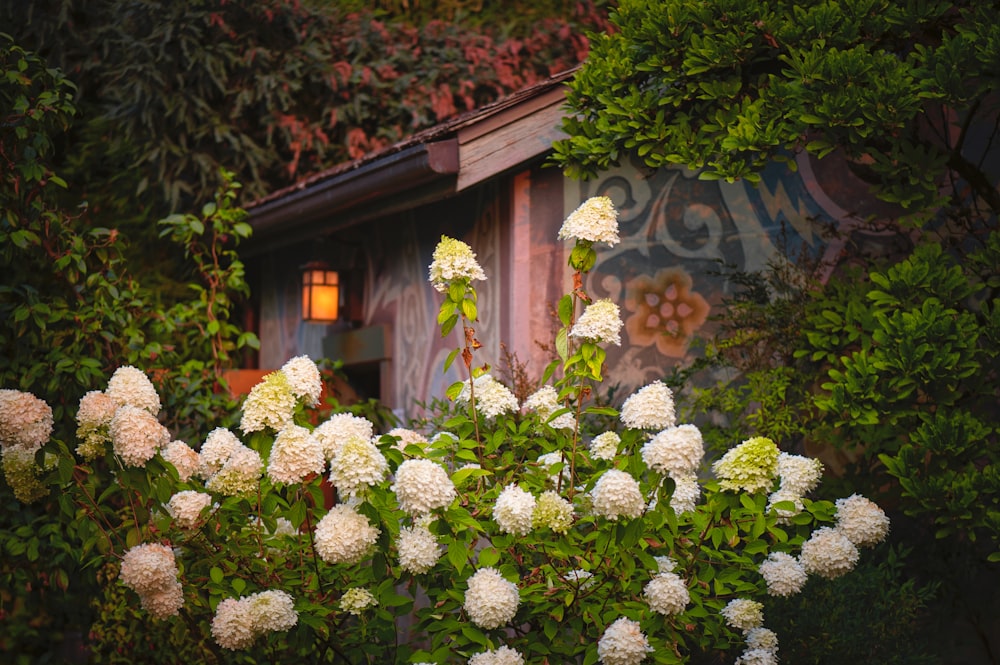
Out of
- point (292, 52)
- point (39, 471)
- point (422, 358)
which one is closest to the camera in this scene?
point (39, 471)

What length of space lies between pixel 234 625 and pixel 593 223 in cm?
159

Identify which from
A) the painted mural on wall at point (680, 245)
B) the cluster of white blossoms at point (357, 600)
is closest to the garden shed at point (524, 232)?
the painted mural on wall at point (680, 245)

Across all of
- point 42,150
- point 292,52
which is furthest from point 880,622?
point 292,52

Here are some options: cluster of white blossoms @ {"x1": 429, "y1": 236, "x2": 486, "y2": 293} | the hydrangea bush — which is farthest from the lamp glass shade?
cluster of white blossoms @ {"x1": 429, "y1": 236, "x2": 486, "y2": 293}

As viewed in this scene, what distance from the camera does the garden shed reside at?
17.2 feet

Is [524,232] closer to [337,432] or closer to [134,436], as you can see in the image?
[337,432]

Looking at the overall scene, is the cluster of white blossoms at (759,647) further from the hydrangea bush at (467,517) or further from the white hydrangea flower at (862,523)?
the white hydrangea flower at (862,523)

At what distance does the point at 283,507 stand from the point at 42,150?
2.77 metres

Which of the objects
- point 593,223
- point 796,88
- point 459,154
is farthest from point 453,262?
point 459,154

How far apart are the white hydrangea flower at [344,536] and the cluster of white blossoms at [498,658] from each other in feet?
1.41

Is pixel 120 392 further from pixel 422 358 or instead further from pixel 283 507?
pixel 422 358

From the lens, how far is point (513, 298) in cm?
618

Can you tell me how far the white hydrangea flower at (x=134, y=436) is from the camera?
3434 mm

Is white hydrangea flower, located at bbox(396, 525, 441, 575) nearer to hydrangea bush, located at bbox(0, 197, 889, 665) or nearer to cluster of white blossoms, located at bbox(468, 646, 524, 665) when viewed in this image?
hydrangea bush, located at bbox(0, 197, 889, 665)
